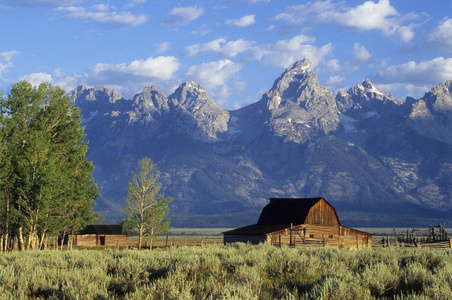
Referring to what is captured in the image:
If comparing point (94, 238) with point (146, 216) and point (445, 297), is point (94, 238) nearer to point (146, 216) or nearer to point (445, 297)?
point (146, 216)

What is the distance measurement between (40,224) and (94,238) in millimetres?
46589

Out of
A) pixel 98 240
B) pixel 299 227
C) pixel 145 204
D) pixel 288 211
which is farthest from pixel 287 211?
pixel 98 240

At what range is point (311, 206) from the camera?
69.0 meters

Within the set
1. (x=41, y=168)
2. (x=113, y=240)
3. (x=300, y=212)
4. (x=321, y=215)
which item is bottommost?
(x=113, y=240)

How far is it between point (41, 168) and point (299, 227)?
3061cm

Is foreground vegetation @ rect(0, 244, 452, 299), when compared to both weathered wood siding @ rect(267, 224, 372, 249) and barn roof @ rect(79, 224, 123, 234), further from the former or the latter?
barn roof @ rect(79, 224, 123, 234)

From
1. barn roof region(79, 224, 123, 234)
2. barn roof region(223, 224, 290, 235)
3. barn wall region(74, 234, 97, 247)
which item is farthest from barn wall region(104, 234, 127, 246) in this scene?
barn roof region(223, 224, 290, 235)

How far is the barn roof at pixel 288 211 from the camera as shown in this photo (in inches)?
2714

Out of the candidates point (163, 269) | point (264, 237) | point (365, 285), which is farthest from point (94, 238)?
point (365, 285)

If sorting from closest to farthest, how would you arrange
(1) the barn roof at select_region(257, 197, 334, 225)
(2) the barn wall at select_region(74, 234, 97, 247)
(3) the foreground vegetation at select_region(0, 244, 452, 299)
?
(3) the foreground vegetation at select_region(0, 244, 452, 299)
(1) the barn roof at select_region(257, 197, 334, 225)
(2) the barn wall at select_region(74, 234, 97, 247)

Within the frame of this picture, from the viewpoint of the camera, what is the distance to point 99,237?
94.1m

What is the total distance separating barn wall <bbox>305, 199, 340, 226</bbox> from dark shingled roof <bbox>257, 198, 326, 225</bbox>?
59cm

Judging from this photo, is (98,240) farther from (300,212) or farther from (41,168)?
(41,168)

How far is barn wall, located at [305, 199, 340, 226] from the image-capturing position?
68875mm
